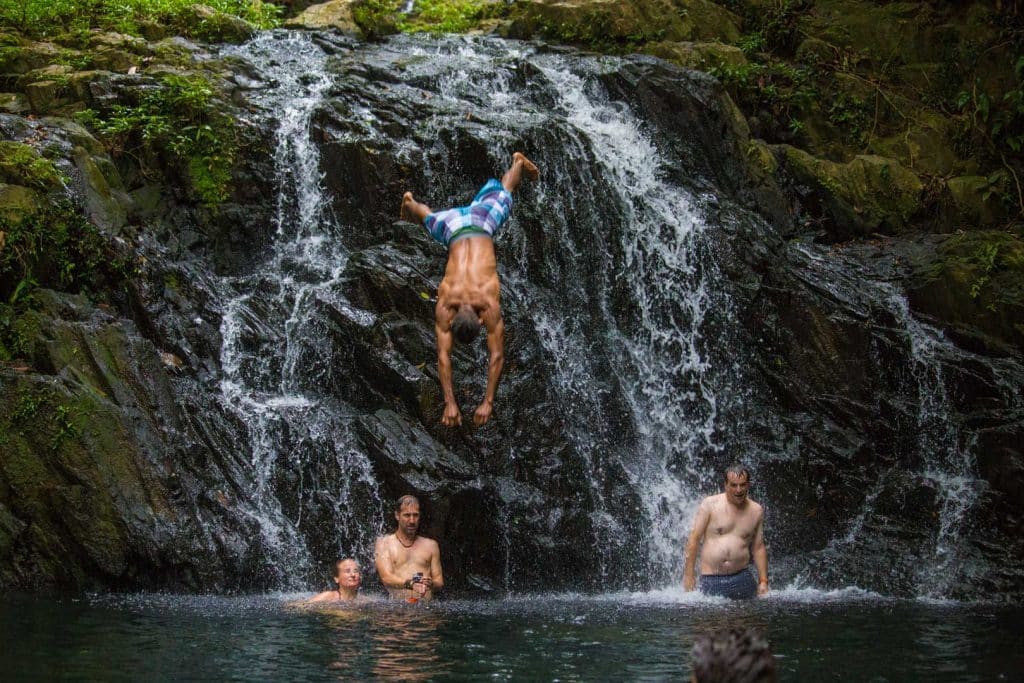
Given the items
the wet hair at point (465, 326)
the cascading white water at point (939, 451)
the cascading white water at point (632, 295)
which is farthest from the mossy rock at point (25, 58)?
the cascading white water at point (939, 451)

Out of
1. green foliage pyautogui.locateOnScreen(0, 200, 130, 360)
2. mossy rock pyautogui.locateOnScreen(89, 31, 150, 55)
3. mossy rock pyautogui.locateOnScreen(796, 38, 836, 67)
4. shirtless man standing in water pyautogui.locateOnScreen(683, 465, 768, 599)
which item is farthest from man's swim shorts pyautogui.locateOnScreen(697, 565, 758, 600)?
mossy rock pyautogui.locateOnScreen(796, 38, 836, 67)

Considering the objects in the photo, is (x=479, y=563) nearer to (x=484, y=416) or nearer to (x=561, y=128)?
(x=484, y=416)

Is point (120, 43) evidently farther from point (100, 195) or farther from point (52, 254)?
point (52, 254)

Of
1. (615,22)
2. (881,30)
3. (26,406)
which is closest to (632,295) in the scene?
(615,22)

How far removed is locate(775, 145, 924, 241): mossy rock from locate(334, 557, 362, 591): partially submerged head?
9.62 m

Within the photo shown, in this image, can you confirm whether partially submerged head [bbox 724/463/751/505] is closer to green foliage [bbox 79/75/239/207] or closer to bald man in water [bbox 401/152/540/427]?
bald man in water [bbox 401/152/540/427]

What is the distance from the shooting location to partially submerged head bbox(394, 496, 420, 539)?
29.9ft

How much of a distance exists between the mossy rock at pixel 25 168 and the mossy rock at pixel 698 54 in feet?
32.8

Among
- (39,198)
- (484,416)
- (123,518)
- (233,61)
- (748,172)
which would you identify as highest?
(233,61)

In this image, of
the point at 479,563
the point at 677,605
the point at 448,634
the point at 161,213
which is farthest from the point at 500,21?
the point at 448,634

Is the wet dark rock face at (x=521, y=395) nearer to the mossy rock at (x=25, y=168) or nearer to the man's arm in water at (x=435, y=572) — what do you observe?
the man's arm in water at (x=435, y=572)

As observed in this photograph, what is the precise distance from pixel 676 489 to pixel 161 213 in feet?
23.8

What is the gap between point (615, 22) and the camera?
17.2m

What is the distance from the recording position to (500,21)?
60.9ft
